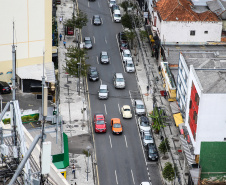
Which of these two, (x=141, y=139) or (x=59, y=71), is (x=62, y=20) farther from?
(x=141, y=139)

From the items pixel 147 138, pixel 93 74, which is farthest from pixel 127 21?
pixel 147 138


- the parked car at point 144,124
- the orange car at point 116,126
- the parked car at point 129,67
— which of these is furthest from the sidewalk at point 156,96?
the orange car at point 116,126

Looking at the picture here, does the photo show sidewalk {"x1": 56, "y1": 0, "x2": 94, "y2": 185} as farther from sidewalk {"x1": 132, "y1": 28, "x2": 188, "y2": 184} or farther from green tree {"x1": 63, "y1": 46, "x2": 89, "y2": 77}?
sidewalk {"x1": 132, "y1": 28, "x2": 188, "y2": 184}

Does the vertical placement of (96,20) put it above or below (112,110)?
above

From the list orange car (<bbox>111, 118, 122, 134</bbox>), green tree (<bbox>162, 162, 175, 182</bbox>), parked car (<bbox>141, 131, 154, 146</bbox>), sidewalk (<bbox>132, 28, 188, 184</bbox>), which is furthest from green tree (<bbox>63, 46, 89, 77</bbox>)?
green tree (<bbox>162, 162, 175, 182</bbox>)

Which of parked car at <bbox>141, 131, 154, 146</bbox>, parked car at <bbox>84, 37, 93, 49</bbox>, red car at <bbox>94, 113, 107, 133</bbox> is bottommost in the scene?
parked car at <bbox>141, 131, 154, 146</bbox>

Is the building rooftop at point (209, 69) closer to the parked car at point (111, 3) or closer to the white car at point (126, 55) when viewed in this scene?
the white car at point (126, 55)

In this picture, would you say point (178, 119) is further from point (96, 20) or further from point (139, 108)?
point (96, 20)
